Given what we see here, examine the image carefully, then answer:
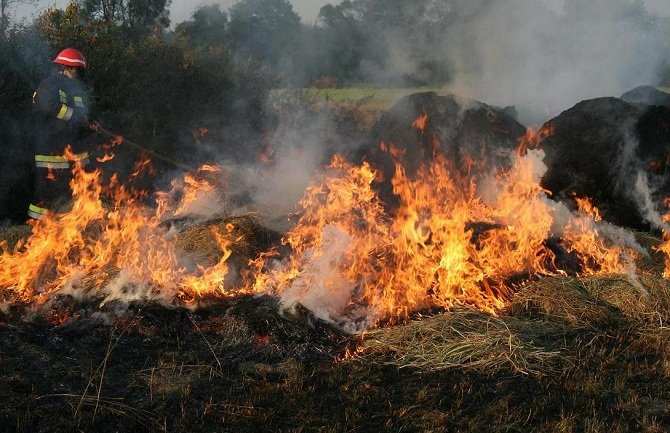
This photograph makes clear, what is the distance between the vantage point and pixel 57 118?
6855mm

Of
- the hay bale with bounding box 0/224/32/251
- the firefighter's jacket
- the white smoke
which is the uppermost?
the white smoke

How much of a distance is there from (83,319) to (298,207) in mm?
3404

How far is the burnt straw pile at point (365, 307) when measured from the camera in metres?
3.51

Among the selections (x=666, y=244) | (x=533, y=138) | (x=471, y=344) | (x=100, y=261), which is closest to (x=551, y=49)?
(x=533, y=138)

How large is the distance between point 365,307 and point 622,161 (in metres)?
5.09

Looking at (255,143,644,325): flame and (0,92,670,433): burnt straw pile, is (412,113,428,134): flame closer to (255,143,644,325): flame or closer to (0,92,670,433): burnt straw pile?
(0,92,670,433): burnt straw pile

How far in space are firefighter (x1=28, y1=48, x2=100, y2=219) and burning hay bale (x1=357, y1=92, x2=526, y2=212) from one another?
398cm

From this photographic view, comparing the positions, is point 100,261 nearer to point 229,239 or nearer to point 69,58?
point 229,239

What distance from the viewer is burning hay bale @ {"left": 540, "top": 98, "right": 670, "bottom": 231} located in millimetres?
8125

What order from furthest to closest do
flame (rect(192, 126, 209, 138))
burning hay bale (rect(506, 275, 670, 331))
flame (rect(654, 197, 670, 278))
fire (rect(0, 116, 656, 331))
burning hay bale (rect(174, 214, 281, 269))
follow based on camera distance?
flame (rect(192, 126, 209, 138))
flame (rect(654, 197, 670, 278))
burning hay bale (rect(174, 214, 281, 269))
fire (rect(0, 116, 656, 331))
burning hay bale (rect(506, 275, 670, 331))

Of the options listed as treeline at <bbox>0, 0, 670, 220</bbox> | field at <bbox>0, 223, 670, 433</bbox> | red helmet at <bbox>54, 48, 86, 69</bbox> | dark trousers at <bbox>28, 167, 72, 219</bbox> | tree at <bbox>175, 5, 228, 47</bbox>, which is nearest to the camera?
field at <bbox>0, 223, 670, 433</bbox>

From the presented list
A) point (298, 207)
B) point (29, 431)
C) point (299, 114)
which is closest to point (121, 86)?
point (299, 114)

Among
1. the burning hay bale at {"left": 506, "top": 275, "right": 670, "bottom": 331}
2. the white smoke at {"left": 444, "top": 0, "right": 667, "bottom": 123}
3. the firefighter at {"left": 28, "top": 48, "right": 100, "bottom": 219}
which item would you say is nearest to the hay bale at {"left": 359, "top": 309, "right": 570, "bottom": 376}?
the burning hay bale at {"left": 506, "top": 275, "right": 670, "bottom": 331}

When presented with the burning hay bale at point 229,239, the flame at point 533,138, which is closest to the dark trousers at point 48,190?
the burning hay bale at point 229,239
